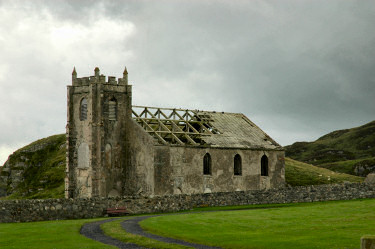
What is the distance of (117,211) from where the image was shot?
4078 cm

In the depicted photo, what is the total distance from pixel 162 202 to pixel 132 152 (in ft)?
52.3

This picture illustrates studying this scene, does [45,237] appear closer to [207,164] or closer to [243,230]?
[243,230]

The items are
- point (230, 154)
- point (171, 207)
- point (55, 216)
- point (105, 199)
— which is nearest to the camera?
point (55, 216)

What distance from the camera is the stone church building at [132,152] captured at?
187ft

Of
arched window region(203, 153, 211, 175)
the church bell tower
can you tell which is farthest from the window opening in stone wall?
arched window region(203, 153, 211, 175)

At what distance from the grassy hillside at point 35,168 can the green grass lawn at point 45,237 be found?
58.8 meters

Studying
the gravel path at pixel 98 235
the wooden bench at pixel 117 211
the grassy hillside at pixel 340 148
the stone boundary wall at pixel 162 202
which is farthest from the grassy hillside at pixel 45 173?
the grassy hillside at pixel 340 148

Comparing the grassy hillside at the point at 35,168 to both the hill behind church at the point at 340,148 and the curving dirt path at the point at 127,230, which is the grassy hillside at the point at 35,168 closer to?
the curving dirt path at the point at 127,230

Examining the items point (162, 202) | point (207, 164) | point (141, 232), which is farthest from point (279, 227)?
point (207, 164)

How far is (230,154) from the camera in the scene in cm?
6241

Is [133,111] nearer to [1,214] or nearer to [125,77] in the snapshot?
[125,77]

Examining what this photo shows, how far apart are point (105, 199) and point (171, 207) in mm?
5734

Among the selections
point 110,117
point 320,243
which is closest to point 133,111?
point 110,117

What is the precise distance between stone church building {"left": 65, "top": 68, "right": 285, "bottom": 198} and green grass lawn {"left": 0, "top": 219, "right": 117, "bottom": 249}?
24484mm
